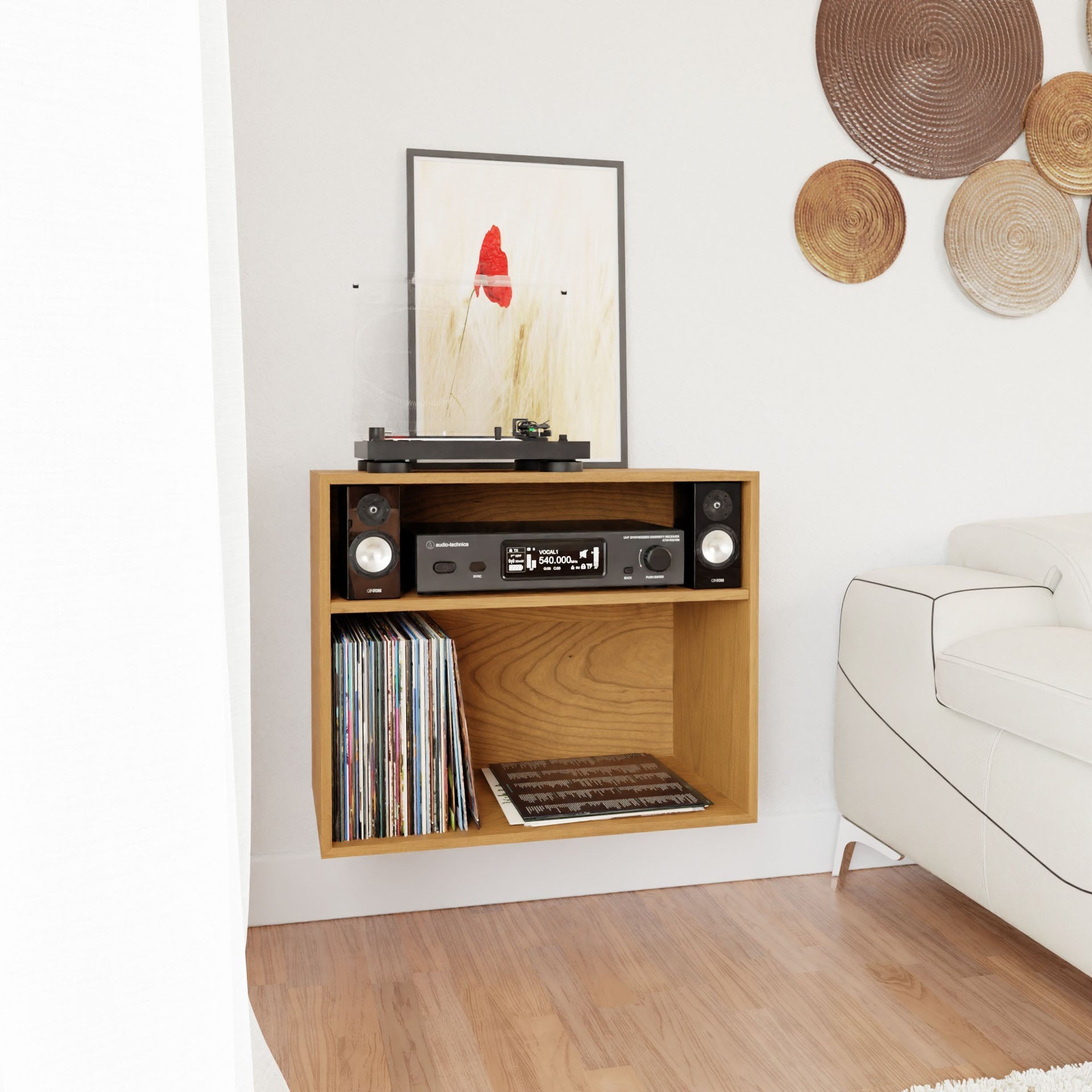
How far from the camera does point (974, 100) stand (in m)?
2.21

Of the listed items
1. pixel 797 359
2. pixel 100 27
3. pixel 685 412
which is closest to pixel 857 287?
pixel 797 359

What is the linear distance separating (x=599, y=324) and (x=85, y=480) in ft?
5.60

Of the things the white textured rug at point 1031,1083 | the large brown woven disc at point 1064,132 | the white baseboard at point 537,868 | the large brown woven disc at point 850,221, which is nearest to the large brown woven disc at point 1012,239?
the large brown woven disc at point 1064,132

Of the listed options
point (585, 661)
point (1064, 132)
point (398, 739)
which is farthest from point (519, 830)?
point (1064, 132)

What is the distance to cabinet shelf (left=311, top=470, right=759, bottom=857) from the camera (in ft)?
5.62

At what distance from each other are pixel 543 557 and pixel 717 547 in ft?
1.07

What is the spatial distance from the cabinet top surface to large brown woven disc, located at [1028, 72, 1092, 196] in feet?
3.76

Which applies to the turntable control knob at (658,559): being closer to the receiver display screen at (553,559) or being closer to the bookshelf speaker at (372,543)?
the receiver display screen at (553,559)

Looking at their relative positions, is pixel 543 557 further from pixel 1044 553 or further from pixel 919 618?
pixel 1044 553

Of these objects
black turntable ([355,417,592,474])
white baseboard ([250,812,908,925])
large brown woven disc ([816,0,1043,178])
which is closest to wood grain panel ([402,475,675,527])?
black turntable ([355,417,592,474])

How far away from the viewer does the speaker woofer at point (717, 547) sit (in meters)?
1.81

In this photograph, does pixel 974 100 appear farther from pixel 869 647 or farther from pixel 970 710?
pixel 970 710

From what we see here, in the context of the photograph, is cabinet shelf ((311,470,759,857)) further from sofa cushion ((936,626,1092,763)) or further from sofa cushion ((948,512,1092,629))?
sofa cushion ((948,512,1092,629))

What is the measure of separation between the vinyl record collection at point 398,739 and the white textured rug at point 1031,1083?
32.4 inches
